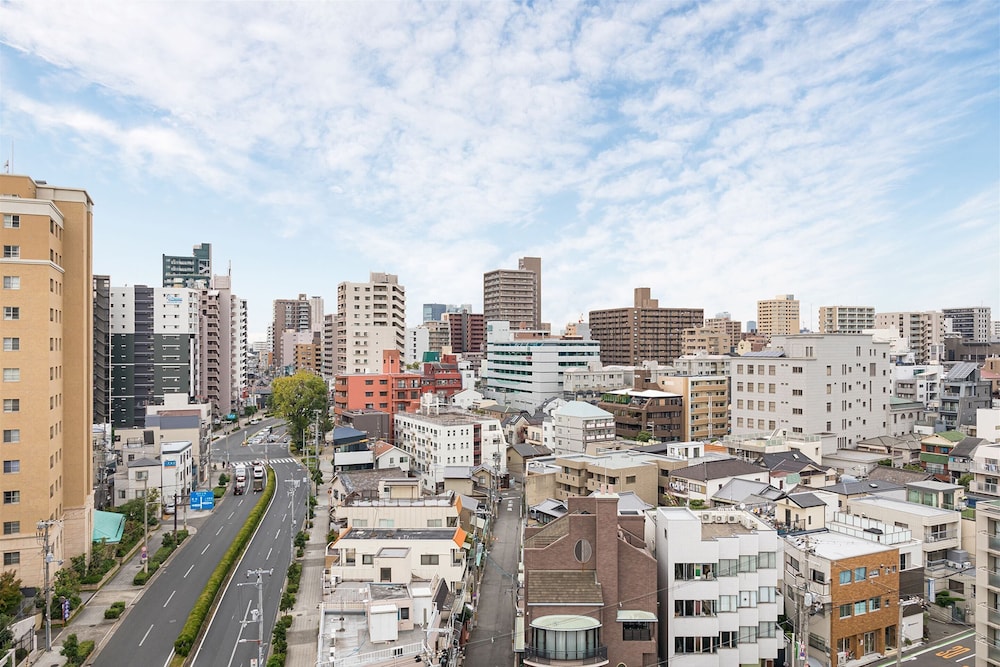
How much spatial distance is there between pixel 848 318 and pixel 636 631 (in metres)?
138

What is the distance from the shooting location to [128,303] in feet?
271

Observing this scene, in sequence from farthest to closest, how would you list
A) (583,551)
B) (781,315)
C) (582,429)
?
(781,315)
(582,429)
(583,551)

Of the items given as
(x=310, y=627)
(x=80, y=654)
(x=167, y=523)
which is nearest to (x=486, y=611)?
(x=310, y=627)

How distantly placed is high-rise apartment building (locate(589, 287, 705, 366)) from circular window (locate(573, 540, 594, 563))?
104m

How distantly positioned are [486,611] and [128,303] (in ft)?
232

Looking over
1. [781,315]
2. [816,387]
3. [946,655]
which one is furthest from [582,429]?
[781,315]

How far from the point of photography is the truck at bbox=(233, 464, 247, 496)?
60.1m

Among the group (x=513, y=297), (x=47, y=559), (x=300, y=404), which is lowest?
(x=47, y=559)

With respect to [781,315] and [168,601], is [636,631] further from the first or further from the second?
[781,315]

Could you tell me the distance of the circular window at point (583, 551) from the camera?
23891 millimetres

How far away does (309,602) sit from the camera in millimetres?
33969

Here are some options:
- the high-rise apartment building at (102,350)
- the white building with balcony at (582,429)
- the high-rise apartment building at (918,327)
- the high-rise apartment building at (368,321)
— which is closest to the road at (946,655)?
the white building with balcony at (582,429)

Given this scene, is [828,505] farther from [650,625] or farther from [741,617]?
[650,625]

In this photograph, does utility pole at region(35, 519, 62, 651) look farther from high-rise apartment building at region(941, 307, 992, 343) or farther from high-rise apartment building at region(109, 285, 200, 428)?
high-rise apartment building at region(941, 307, 992, 343)
